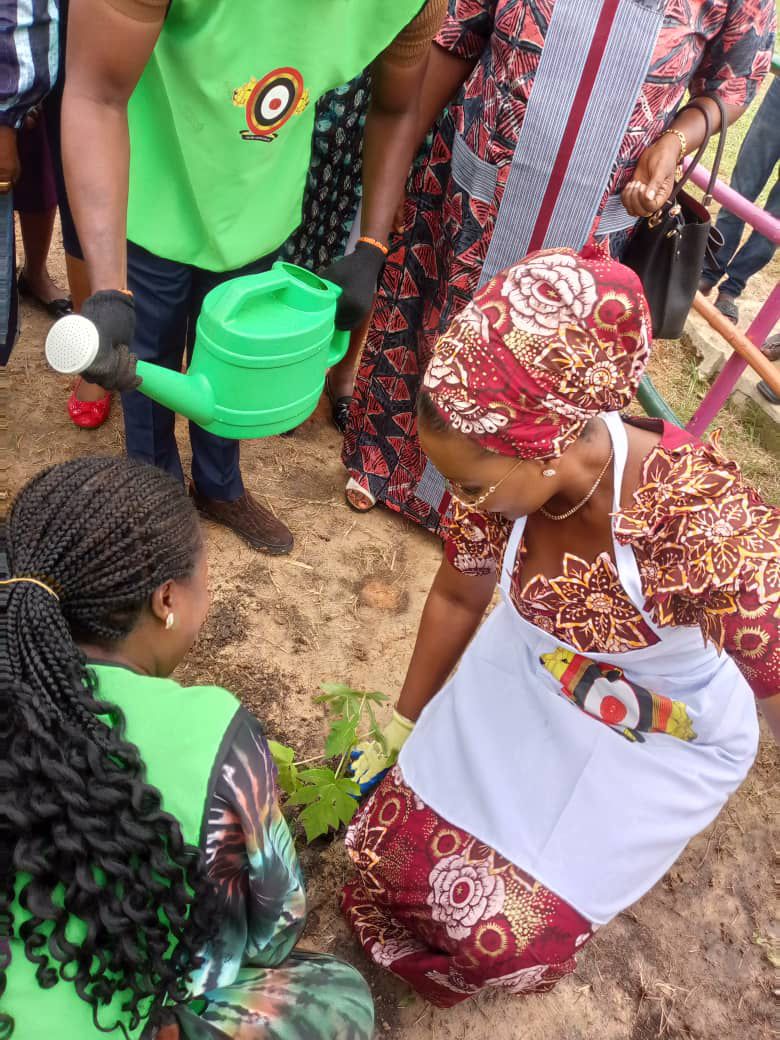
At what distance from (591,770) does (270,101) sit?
5.39 feet

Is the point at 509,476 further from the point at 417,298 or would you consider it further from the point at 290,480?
the point at 290,480

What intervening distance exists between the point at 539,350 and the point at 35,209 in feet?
8.75

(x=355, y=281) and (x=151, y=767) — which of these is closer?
(x=151, y=767)

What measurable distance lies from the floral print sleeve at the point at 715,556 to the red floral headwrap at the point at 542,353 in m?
0.20

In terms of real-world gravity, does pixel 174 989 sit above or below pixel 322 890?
above

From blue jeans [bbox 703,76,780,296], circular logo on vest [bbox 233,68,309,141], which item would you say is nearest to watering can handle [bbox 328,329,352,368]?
circular logo on vest [bbox 233,68,309,141]

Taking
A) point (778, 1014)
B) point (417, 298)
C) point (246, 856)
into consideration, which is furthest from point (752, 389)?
point (246, 856)

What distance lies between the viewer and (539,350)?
1.37 meters

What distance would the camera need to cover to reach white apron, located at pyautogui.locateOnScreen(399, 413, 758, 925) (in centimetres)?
173

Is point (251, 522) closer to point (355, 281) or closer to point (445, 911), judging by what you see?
point (355, 281)

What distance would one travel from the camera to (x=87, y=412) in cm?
321

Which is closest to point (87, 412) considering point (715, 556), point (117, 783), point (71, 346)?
point (71, 346)

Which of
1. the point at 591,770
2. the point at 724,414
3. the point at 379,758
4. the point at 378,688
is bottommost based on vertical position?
the point at 724,414

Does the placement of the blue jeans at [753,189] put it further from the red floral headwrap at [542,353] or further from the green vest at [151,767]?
the green vest at [151,767]
